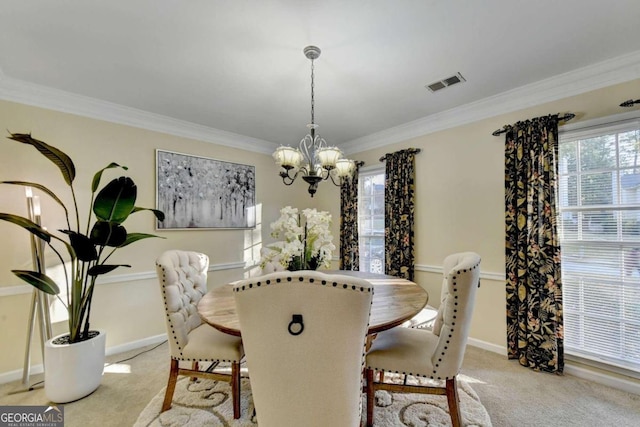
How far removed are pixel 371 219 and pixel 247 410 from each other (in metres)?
2.86

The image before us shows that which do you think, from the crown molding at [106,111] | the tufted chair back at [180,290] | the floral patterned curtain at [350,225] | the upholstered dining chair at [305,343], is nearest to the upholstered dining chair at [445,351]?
the upholstered dining chair at [305,343]

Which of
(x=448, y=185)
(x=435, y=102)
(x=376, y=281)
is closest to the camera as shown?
(x=376, y=281)

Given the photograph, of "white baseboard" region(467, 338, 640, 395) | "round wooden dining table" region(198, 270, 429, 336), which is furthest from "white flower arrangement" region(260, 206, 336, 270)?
"white baseboard" region(467, 338, 640, 395)

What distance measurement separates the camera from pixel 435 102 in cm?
302

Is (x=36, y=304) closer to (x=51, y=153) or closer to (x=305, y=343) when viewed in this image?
(x=51, y=153)

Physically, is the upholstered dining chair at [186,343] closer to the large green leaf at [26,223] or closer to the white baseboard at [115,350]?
the large green leaf at [26,223]

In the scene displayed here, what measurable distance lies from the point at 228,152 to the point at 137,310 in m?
2.26

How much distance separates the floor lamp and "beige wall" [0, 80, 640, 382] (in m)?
0.22

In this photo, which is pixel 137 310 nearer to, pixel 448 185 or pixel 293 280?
pixel 293 280

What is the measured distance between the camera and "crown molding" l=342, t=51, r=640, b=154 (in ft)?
7.46

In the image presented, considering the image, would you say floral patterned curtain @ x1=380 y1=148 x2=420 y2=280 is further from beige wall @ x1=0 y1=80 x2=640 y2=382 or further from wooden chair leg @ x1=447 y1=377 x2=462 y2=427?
wooden chair leg @ x1=447 y1=377 x2=462 y2=427

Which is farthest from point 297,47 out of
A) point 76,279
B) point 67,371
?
point 67,371

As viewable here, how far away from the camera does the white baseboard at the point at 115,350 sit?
8.07 feet

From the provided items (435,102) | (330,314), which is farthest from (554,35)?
(330,314)
